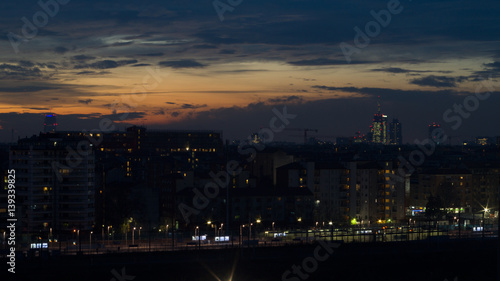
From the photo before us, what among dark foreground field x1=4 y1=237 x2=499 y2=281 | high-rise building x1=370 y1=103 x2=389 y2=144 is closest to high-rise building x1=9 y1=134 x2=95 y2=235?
dark foreground field x1=4 y1=237 x2=499 y2=281

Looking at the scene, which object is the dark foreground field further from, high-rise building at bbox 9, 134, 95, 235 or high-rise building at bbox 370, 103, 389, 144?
high-rise building at bbox 370, 103, 389, 144

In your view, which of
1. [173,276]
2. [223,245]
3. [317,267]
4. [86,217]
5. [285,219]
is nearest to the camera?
[173,276]

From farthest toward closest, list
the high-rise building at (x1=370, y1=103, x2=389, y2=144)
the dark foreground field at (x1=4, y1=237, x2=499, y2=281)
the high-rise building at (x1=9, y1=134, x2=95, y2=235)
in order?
the high-rise building at (x1=370, y1=103, x2=389, y2=144) → the high-rise building at (x1=9, y1=134, x2=95, y2=235) → the dark foreground field at (x1=4, y1=237, x2=499, y2=281)

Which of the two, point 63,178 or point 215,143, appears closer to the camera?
point 63,178

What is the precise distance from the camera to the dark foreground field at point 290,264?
15.8 m

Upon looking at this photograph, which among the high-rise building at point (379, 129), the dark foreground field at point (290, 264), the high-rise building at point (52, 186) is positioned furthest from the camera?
the high-rise building at point (379, 129)

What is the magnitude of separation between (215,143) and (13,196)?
42839mm

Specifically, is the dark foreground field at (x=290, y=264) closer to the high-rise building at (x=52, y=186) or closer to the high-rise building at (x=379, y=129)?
the high-rise building at (x=52, y=186)

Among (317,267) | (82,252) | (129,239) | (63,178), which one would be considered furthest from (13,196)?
(317,267)

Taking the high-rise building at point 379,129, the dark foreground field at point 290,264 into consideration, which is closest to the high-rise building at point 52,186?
the dark foreground field at point 290,264

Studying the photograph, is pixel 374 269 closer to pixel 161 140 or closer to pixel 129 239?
pixel 129 239

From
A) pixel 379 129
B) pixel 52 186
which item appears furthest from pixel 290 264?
pixel 379 129

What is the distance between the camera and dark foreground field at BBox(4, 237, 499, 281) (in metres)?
15.8

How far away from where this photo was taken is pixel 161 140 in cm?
6425
